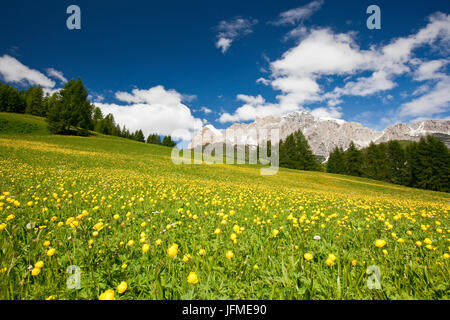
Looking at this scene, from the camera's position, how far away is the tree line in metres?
39.3

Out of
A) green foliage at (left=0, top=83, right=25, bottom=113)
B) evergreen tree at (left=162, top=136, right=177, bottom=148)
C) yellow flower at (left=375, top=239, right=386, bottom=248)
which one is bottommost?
yellow flower at (left=375, top=239, right=386, bottom=248)

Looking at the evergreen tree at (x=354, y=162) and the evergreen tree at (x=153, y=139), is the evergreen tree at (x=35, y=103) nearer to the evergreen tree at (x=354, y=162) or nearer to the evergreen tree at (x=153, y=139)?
the evergreen tree at (x=153, y=139)

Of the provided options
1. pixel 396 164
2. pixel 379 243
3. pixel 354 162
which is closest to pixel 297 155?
pixel 354 162

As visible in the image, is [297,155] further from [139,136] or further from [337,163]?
[139,136]

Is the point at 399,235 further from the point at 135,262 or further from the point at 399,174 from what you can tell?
the point at 399,174

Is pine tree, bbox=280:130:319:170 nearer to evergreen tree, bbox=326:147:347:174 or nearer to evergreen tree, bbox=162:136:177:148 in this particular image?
evergreen tree, bbox=326:147:347:174

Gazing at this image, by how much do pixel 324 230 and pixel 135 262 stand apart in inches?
121

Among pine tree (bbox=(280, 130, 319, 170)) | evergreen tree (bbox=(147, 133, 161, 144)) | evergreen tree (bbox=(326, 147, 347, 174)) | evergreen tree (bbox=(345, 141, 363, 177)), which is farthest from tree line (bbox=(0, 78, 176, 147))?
evergreen tree (bbox=(345, 141, 363, 177))

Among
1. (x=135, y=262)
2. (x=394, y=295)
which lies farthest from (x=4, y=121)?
(x=394, y=295)

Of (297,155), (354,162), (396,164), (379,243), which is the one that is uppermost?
(297,155)

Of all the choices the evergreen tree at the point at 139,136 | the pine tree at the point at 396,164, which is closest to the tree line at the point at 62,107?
the evergreen tree at the point at 139,136

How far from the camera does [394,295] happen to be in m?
1.64

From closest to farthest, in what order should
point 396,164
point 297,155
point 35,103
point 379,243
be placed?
1. point 379,243
2. point 396,164
3. point 297,155
4. point 35,103

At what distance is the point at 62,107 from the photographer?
40250 mm
